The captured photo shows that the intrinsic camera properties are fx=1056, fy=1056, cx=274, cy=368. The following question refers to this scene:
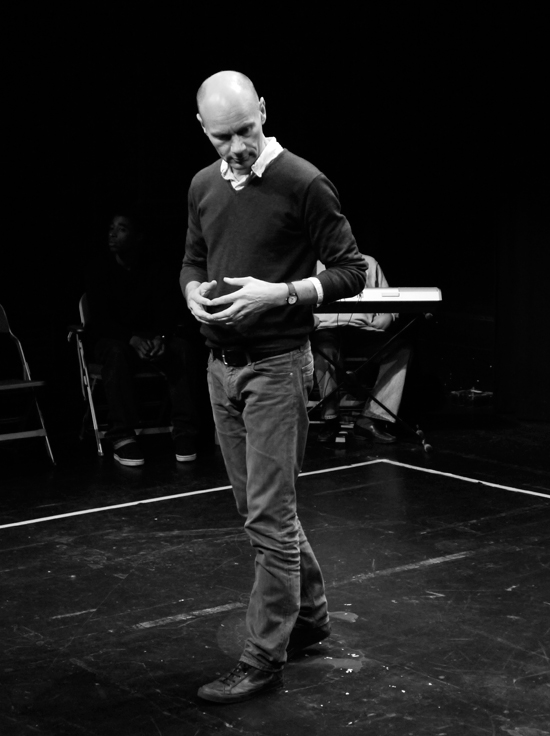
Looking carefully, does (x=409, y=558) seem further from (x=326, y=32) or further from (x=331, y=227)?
(x=326, y=32)

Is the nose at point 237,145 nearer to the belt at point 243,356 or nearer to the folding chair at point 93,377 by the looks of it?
the belt at point 243,356

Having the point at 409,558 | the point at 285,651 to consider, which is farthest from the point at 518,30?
the point at 285,651

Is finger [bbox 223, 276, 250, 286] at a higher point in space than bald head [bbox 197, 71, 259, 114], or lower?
lower

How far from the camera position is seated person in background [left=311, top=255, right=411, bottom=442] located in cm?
600

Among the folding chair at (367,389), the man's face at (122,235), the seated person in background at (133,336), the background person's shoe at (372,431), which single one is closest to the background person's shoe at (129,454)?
the seated person in background at (133,336)

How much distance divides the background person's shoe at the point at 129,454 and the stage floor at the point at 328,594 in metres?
0.06

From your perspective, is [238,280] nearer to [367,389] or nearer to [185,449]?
[185,449]

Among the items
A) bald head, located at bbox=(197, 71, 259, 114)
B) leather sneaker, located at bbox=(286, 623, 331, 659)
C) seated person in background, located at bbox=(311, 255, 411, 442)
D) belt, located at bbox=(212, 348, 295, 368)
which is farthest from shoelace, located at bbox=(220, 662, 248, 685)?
seated person in background, located at bbox=(311, 255, 411, 442)

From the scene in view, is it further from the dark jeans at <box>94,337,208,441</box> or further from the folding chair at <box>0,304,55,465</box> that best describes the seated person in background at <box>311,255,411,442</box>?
the folding chair at <box>0,304,55,465</box>

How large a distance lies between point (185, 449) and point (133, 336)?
28.4 inches

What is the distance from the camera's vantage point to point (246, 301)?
8.04 ft

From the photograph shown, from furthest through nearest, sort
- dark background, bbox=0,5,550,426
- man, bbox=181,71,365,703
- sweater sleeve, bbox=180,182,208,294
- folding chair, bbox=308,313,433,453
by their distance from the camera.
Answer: dark background, bbox=0,5,550,426, folding chair, bbox=308,313,433,453, sweater sleeve, bbox=180,182,208,294, man, bbox=181,71,365,703

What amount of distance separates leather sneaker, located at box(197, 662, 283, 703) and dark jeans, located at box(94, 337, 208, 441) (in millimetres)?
3059

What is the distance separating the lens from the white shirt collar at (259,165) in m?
2.55
